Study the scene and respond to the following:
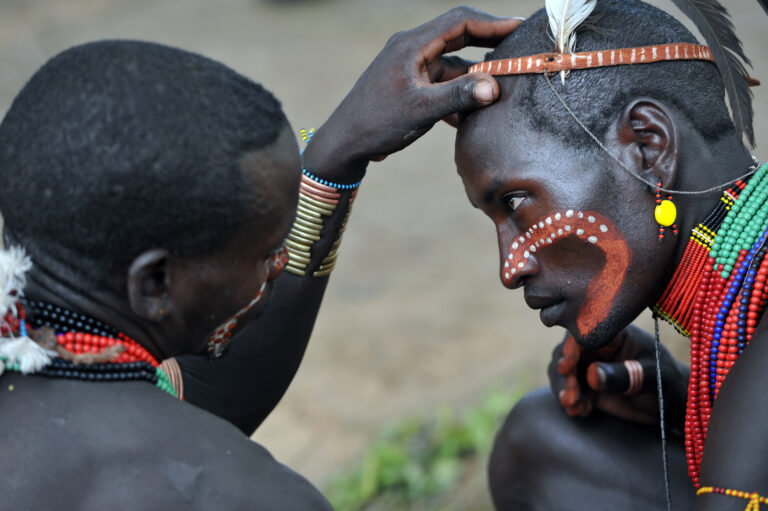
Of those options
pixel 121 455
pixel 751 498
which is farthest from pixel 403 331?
pixel 121 455

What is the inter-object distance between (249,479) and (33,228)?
27.4 inches

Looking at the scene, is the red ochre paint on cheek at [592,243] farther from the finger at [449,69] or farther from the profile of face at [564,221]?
the finger at [449,69]

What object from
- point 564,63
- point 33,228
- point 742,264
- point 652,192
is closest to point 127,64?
point 33,228

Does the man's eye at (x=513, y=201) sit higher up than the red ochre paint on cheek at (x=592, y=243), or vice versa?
the man's eye at (x=513, y=201)

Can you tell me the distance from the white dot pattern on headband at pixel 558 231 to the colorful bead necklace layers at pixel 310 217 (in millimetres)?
561

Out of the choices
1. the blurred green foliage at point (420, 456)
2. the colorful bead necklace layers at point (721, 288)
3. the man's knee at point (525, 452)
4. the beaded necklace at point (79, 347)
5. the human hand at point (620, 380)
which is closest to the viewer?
the beaded necklace at point (79, 347)

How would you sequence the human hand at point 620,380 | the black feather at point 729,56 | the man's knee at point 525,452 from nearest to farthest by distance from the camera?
the black feather at point 729,56, the human hand at point 620,380, the man's knee at point 525,452

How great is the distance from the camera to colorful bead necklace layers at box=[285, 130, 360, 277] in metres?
2.91

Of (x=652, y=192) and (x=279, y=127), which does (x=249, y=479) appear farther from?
(x=652, y=192)

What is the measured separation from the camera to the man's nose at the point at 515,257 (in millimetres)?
2711

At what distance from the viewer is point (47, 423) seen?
1943mm

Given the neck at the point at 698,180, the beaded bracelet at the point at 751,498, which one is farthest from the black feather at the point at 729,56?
the beaded bracelet at the point at 751,498

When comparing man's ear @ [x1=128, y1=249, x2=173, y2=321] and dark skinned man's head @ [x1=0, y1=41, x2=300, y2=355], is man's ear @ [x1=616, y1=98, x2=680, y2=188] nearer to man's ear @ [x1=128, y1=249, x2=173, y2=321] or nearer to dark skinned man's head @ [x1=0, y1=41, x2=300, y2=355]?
dark skinned man's head @ [x1=0, y1=41, x2=300, y2=355]

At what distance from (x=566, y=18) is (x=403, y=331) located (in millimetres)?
3593
